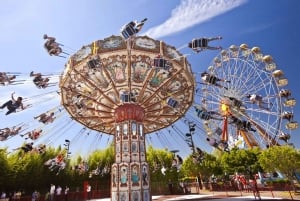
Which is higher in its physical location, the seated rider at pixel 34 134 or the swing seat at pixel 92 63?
the swing seat at pixel 92 63

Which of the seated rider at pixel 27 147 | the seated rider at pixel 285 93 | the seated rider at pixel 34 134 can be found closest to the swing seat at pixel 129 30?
the seated rider at pixel 34 134

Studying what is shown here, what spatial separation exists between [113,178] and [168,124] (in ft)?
27.9

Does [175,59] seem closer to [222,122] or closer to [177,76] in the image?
[177,76]

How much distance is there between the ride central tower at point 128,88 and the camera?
1752 cm

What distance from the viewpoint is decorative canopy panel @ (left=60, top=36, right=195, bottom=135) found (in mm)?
17641

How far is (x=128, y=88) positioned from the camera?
1928cm

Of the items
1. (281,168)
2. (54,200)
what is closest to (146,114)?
(54,200)

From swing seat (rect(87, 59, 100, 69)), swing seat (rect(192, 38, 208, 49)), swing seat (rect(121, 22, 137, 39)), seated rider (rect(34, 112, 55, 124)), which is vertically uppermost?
swing seat (rect(121, 22, 137, 39))

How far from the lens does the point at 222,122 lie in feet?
132

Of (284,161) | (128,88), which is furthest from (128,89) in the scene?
(284,161)

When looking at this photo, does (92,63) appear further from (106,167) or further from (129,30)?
(106,167)

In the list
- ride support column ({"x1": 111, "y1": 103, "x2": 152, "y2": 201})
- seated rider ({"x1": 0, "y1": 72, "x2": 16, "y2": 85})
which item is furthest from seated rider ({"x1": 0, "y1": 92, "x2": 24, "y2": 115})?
ride support column ({"x1": 111, "y1": 103, "x2": 152, "y2": 201})

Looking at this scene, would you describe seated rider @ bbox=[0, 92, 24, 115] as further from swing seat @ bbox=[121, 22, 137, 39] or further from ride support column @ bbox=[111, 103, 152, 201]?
swing seat @ bbox=[121, 22, 137, 39]

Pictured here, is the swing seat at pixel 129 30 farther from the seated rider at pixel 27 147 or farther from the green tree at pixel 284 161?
the green tree at pixel 284 161
